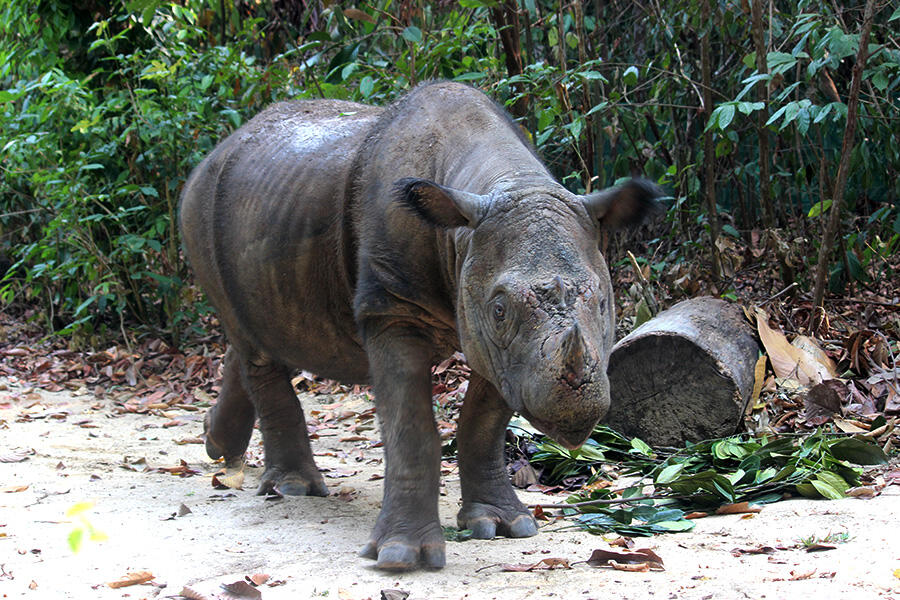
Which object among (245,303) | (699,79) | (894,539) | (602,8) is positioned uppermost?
(602,8)

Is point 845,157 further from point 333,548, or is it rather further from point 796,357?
point 333,548

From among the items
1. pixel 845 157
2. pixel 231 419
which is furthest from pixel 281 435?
pixel 845 157

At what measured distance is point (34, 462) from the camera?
5980 millimetres

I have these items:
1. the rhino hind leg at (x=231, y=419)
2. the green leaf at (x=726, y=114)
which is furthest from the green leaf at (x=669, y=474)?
the rhino hind leg at (x=231, y=419)

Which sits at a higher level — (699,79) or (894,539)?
(699,79)

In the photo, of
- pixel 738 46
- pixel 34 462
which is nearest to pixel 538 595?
pixel 34 462

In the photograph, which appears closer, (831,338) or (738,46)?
(831,338)

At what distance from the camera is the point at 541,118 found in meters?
6.46

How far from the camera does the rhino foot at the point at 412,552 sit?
371 centimetres

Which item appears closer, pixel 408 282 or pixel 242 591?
pixel 242 591

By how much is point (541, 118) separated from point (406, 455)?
3139 mm

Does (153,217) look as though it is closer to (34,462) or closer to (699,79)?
(34,462)

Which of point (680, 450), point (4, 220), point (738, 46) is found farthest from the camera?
point (4, 220)

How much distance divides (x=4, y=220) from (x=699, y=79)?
7.40 m
